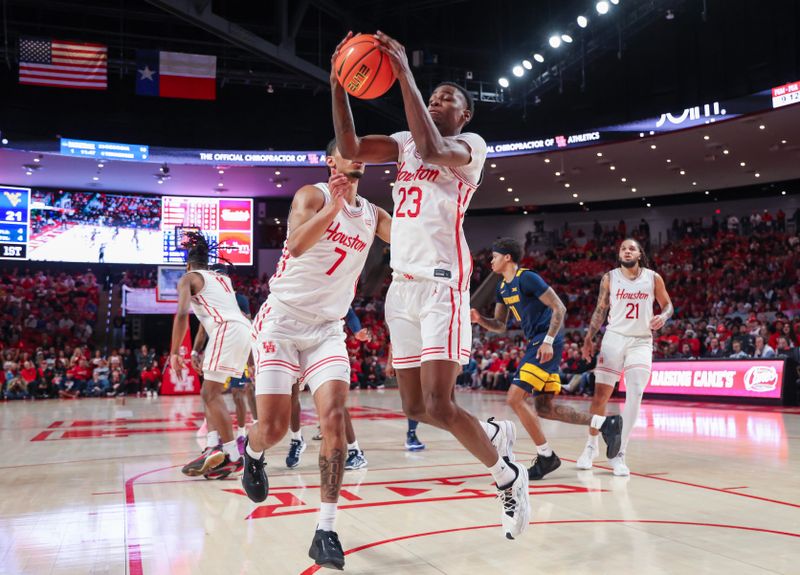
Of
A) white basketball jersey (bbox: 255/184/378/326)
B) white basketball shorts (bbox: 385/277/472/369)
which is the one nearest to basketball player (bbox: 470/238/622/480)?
white basketball jersey (bbox: 255/184/378/326)

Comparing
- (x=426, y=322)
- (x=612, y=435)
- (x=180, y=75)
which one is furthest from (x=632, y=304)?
(x=180, y=75)

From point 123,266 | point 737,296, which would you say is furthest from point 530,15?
point 123,266

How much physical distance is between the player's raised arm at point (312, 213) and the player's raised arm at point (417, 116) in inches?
18.8

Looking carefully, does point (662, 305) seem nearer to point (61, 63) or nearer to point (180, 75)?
point (180, 75)

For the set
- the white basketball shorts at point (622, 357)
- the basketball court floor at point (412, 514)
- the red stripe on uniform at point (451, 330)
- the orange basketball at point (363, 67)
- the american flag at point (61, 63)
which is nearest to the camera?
the basketball court floor at point (412, 514)

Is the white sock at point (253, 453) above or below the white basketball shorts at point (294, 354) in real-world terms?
below

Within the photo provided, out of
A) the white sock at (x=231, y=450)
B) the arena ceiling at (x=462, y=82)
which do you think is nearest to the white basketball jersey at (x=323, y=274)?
the white sock at (x=231, y=450)

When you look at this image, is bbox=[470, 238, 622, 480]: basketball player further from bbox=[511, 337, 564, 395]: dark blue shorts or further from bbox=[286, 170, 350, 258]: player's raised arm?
bbox=[286, 170, 350, 258]: player's raised arm

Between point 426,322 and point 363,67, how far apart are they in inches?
51.5

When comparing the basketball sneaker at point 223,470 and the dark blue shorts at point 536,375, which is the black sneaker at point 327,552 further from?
the dark blue shorts at point 536,375

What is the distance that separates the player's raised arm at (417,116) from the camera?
3406 millimetres

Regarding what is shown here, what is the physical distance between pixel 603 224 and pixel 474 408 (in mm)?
20618

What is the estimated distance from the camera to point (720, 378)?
15.1 m

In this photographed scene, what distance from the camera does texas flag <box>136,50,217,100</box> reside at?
1908 centimetres
